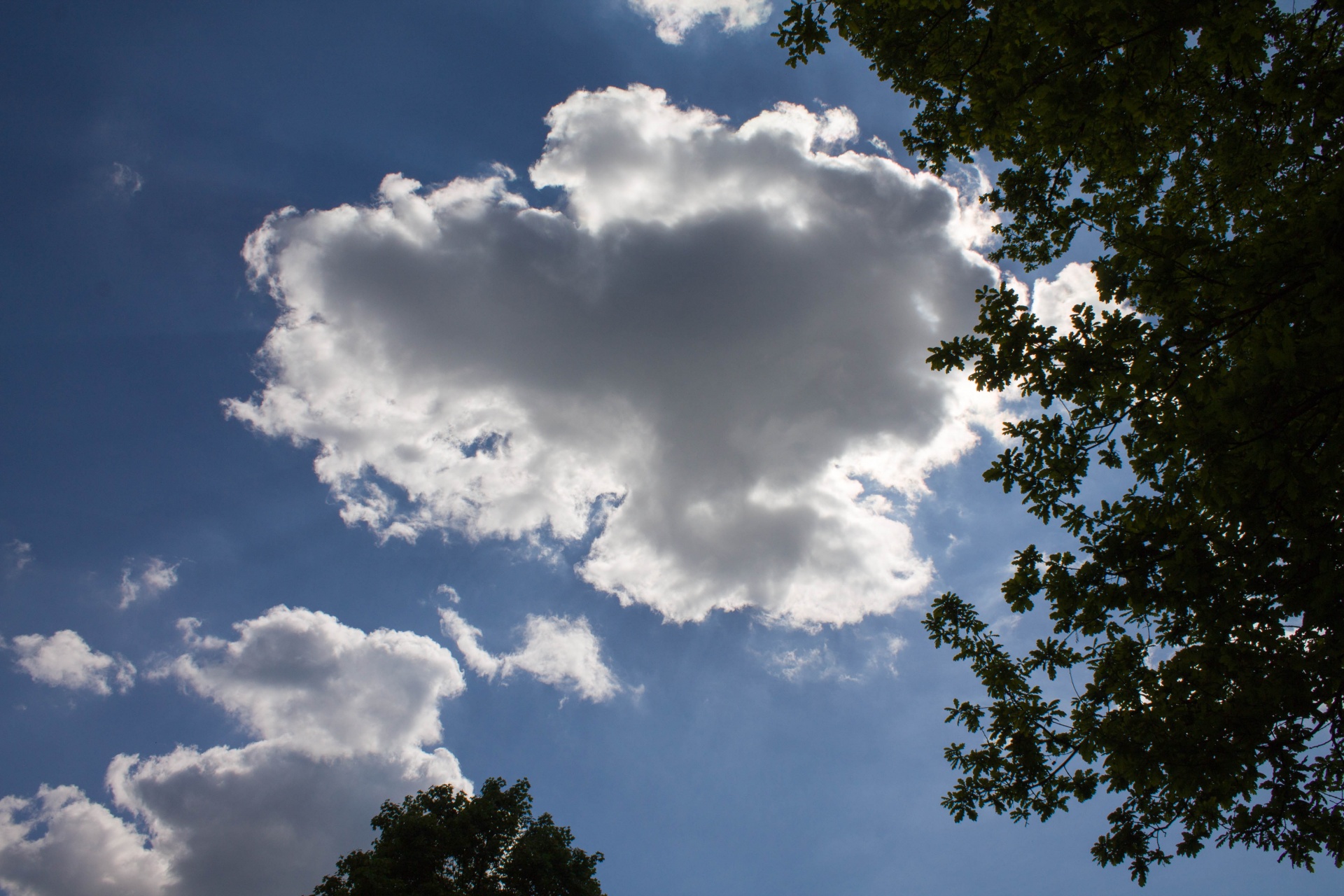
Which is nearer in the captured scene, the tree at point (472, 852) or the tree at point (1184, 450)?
the tree at point (1184, 450)

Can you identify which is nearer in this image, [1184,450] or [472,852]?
[1184,450]

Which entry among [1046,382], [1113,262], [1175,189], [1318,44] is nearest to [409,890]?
[1046,382]

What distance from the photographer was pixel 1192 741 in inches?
195

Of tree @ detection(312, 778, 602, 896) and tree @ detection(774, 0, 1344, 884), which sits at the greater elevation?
tree @ detection(774, 0, 1344, 884)

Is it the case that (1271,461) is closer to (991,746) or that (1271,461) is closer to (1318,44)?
(991,746)

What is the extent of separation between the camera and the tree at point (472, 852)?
20.2 meters

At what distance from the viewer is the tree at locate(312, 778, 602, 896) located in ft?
66.3

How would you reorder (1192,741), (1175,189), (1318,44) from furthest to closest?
(1175,189) → (1318,44) → (1192,741)

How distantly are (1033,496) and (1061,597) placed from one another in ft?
3.80

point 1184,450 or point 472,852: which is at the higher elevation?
point 1184,450

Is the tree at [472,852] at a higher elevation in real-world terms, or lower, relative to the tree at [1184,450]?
lower

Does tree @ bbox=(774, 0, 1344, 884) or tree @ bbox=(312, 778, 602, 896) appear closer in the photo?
tree @ bbox=(774, 0, 1344, 884)

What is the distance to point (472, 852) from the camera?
71.6ft

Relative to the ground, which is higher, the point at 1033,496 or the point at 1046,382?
the point at 1046,382
